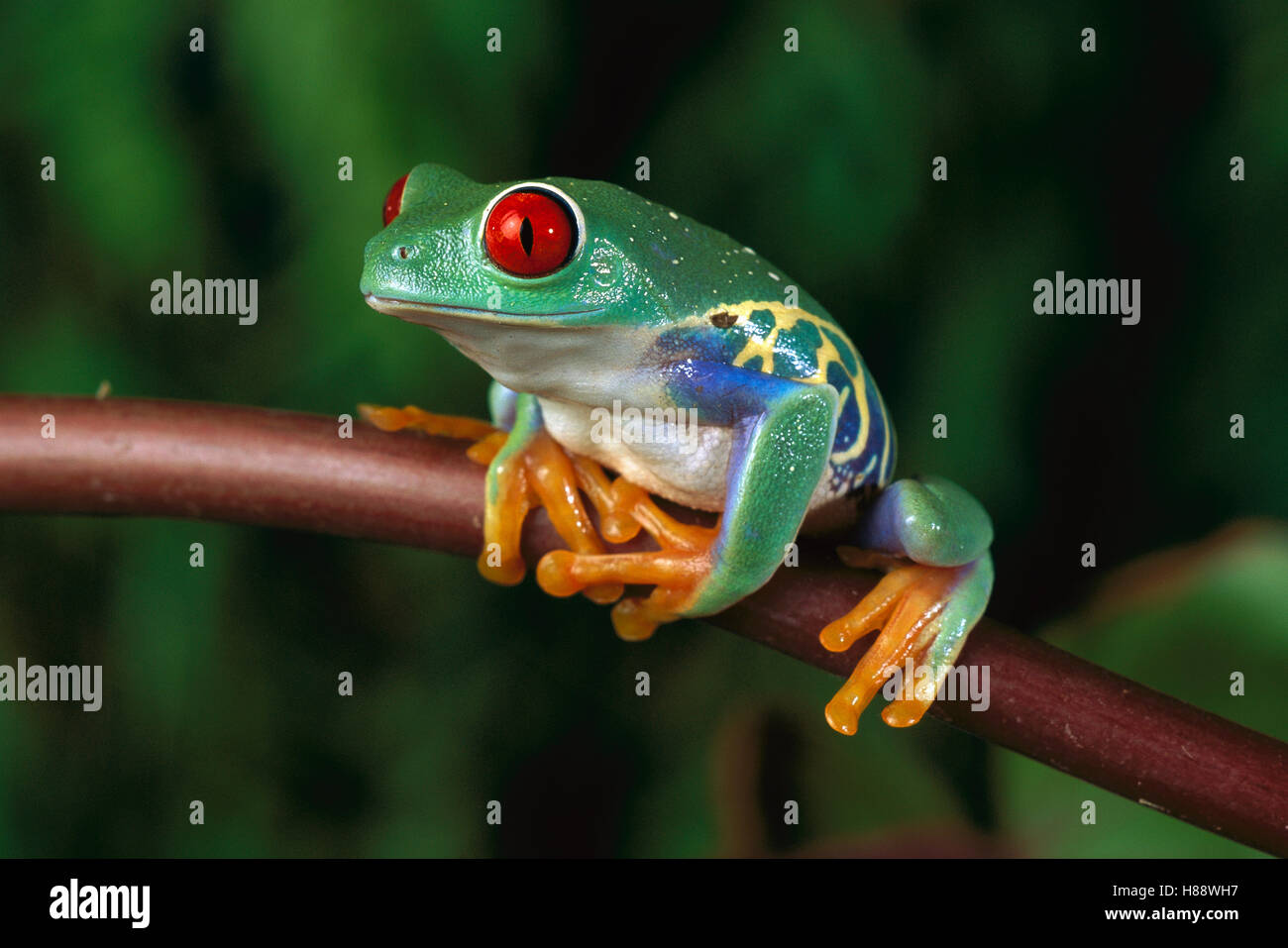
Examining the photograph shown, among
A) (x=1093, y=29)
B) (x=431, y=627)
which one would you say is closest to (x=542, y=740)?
(x=431, y=627)

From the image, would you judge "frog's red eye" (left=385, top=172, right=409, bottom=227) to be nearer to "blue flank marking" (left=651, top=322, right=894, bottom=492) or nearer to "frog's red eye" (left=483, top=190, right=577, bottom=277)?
"frog's red eye" (left=483, top=190, right=577, bottom=277)

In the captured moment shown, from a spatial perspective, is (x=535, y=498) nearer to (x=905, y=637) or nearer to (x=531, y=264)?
(x=531, y=264)

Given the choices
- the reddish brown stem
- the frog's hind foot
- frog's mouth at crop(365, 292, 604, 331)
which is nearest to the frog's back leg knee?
the reddish brown stem

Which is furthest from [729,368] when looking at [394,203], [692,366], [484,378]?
[484,378]

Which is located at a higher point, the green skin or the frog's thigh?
the green skin

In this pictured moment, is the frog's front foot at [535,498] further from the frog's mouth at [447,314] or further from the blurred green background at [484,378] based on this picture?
the blurred green background at [484,378]

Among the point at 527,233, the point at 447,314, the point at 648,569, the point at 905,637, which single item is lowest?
the point at 905,637

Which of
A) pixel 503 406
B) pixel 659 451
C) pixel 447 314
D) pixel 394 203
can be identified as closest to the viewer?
pixel 447 314
